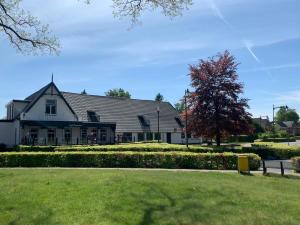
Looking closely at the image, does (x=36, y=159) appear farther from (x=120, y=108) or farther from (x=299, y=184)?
(x=120, y=108)

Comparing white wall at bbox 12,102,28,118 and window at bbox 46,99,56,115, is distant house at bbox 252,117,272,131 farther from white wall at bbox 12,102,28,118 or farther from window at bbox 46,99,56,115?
white wall at bbox 12,102,28,118

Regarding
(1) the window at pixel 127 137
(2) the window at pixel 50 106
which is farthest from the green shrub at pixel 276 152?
(1) the window at pixel 127 137

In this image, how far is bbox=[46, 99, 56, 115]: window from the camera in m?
47.5

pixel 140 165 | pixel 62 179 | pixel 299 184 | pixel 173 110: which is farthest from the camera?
pixel 173 110

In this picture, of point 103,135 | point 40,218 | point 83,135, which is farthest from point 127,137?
point 40,218

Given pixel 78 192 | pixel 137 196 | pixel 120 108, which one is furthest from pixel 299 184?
pixel 120 108

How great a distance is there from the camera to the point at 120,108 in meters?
60.6

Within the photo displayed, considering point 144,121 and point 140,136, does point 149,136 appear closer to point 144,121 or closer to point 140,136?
point 140,136

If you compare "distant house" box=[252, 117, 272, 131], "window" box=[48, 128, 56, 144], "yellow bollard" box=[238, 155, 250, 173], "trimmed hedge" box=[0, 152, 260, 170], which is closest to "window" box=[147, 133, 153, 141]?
"window" box=[48, 128, 56, 144]

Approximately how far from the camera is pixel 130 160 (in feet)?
75.6

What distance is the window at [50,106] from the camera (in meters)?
47.5

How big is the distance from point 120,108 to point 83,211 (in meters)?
50.0

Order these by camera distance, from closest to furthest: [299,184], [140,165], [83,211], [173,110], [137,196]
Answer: [83,211]
[137,196]
[299,184]
[140,165]
[173,110]

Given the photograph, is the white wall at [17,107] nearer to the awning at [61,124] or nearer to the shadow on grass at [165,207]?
the awning at [61,124]
